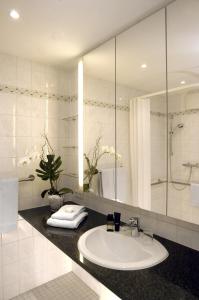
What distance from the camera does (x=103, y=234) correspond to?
4.70ft

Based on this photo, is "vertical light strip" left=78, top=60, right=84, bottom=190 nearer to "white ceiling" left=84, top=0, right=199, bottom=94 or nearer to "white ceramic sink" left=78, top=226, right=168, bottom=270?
"white ceiling" left=84, top=0, right=199, bottom=94

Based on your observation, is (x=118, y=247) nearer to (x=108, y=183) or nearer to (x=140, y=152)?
(x=108, y=183)

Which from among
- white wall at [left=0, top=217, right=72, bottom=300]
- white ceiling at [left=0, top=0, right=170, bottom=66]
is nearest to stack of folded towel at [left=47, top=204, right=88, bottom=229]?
white wall at [left=0, top=217, right=72, bottom=300]

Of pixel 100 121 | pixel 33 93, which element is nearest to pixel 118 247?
pixel 100 121

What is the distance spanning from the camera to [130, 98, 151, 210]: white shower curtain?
142 centimetres

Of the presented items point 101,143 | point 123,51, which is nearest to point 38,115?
point 101,143

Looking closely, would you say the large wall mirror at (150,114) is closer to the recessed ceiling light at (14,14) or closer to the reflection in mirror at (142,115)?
the reflection in mirror at (142,115)

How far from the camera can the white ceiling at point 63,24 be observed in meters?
1.25

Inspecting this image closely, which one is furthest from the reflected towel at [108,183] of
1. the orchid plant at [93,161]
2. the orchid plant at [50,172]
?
the orchid plant at [50,172]

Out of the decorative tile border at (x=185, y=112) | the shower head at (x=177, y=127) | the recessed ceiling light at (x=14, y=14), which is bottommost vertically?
the shower head at (x=177, y=127)

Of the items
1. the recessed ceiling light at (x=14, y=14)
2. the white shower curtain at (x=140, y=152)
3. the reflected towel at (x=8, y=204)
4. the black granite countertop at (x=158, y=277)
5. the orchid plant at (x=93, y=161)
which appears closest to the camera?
the black granite countertop at (x=158, y=277)

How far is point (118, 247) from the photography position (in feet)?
4.53

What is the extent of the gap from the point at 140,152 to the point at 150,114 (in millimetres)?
277

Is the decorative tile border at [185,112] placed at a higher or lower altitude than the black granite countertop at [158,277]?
higher
